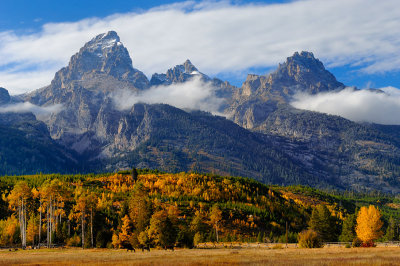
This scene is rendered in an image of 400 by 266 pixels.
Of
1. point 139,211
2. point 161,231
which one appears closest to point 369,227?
point 161,231

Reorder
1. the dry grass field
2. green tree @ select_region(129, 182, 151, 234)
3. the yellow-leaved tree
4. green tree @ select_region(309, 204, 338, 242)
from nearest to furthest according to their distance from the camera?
the dry grass field → green tree @ select_region(129, 182, 151, 234) → the yellow-leaved tree → green tree @ select_region(309, 204, 338, 242)

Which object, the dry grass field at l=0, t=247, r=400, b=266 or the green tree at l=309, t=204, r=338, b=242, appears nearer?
the dry grass field at l=0, t=247, r=400, b=266

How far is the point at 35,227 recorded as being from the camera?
4843 inches

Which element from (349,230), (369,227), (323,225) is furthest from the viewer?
(349,230)

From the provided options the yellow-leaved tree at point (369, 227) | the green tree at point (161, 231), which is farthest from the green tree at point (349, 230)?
the green tree at point (161, 231)

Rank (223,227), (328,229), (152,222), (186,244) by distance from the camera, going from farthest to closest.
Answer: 1. (223,227)
2. (328,229)
3. (186,244)
4. (152,222)

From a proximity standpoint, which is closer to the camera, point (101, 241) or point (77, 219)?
point (101, 241)

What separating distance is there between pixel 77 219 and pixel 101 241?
56158 mm

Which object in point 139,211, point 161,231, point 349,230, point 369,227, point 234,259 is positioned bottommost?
point 349,230

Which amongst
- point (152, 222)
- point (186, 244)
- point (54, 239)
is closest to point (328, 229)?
point (186, 244)

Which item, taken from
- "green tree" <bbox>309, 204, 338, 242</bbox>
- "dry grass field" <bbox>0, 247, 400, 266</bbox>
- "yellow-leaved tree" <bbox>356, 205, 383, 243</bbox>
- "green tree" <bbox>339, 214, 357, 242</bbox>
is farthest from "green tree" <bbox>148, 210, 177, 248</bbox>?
"green tree" <bbox>339, 214, 357, 242</bbox>

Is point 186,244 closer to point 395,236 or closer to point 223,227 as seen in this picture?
point 223,227

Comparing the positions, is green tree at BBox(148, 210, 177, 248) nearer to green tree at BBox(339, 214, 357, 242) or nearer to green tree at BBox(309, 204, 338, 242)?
green tree at BBox(309, 204, 338, 242)

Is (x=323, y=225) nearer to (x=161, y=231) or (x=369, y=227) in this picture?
(x=369, y=227)
